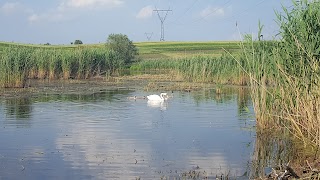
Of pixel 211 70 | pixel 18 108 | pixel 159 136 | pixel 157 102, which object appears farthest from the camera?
pixel 211 70

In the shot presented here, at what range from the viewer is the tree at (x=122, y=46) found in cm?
5856

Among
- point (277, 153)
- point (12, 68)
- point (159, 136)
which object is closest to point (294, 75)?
point (277, 153)

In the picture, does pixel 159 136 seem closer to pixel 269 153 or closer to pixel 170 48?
pixel 269 153

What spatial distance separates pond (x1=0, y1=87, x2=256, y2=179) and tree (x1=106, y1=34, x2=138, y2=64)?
3823cm

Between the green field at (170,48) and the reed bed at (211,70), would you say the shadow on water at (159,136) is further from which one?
the green field at (170,48)

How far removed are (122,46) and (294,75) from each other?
1930 inches

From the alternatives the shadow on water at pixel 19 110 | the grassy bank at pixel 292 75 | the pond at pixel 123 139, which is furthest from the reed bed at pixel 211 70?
the grassy bank at pixel 292 75

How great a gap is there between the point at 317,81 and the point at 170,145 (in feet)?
11.8

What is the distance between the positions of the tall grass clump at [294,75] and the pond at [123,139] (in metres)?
1.08

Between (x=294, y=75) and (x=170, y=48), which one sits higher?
(x=170, y=48)

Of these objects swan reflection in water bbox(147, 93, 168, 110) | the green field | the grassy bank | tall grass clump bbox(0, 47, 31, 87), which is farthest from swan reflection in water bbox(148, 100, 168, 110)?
the green field

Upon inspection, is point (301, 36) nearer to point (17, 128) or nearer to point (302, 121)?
point (302, 121)

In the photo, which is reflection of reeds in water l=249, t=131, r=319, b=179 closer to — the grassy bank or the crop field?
the grassy bank

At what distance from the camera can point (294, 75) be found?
34.8ft
